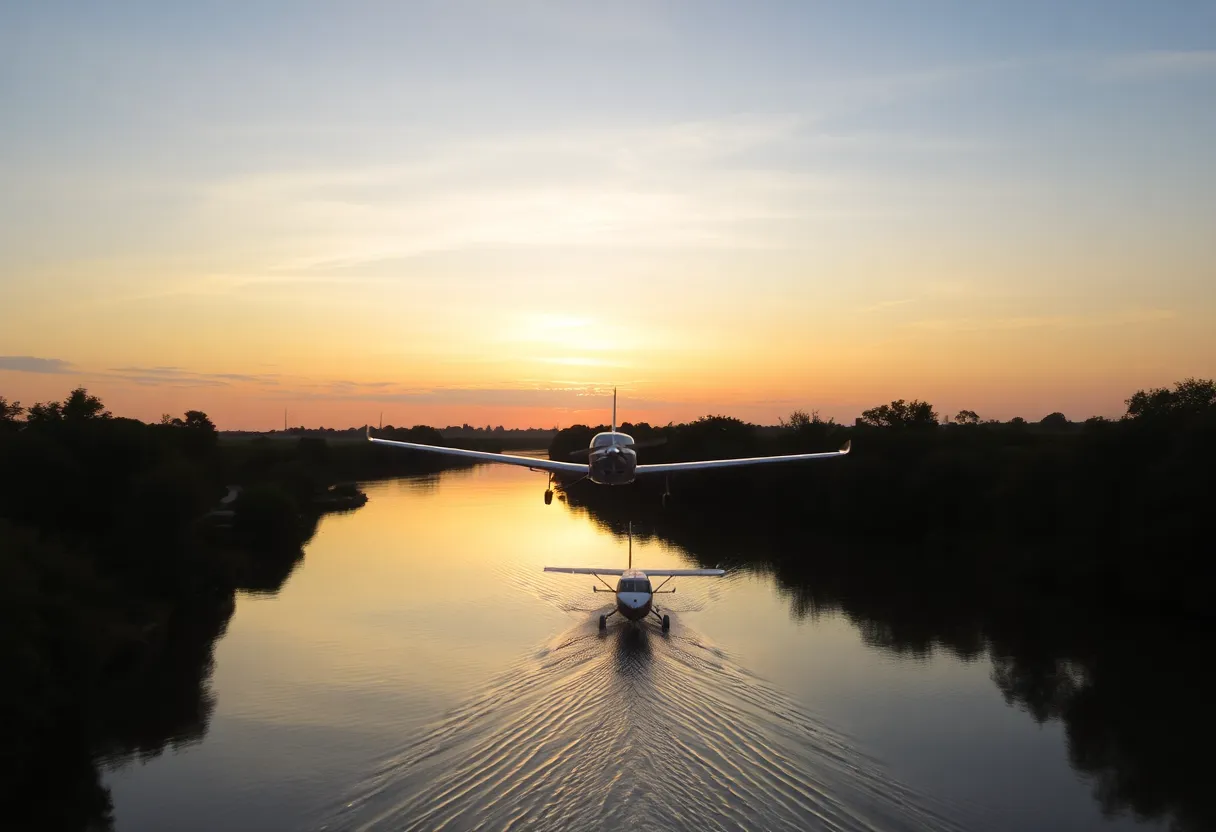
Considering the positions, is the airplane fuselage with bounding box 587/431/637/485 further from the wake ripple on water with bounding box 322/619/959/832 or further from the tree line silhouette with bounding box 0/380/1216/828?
the tree line silhouette with bounding box 0/380/1216/828

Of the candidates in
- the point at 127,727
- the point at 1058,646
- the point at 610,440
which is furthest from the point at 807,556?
the point at 127,727

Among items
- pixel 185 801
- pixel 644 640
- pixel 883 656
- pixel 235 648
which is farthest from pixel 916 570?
pixel 185 801

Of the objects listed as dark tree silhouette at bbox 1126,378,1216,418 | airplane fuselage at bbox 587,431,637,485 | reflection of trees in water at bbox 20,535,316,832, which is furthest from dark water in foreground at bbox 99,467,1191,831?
dark tree silhouette at bbox 1126,378,1216,418

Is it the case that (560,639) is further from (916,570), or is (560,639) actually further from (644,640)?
(916,570)

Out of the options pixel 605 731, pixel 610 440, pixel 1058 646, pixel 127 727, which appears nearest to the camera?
pixel 605 731

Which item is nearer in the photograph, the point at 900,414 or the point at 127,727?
the point at 127,727

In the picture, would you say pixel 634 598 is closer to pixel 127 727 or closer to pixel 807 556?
pixel 127 727

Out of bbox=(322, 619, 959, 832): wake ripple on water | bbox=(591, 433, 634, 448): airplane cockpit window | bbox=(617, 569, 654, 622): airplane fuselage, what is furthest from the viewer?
bbox=(617, 569, 654, 622): airplane fuselage

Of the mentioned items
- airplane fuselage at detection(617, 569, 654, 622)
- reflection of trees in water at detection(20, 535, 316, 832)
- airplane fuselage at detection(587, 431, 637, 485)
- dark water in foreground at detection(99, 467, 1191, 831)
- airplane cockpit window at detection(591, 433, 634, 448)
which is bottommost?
reflection of trees in water at detection(20, 535, 316, 832)
